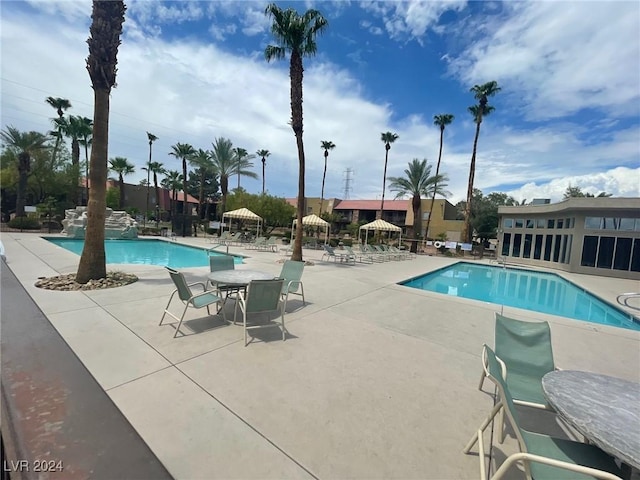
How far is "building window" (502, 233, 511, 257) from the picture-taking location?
75.9 feet

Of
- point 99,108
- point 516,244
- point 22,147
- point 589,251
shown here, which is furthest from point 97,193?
point 22,147

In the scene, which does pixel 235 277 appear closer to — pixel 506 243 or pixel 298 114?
pixel 298 114

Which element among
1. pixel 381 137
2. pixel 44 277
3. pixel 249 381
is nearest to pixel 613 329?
pixel 249 381

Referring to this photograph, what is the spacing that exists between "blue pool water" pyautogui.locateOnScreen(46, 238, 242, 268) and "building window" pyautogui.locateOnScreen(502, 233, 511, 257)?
21714mm

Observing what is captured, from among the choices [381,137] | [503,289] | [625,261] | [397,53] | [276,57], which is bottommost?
[503,289]

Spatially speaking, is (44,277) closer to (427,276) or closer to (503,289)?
(427,276)

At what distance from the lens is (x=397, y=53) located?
11.9 m

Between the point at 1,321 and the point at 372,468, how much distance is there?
5432 millimetres

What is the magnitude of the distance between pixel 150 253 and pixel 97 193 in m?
11.1

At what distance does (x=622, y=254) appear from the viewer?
53.4ft

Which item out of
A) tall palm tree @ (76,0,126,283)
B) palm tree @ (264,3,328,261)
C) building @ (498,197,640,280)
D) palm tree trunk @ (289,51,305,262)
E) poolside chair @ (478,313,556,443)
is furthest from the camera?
building @ (498,197,640,280)

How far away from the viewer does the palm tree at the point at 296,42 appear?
1040 centimetres

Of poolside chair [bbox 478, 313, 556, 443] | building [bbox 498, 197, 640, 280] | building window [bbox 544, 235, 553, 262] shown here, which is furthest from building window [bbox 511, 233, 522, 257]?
poolside chair [bbox 478, 313, 556, 443]

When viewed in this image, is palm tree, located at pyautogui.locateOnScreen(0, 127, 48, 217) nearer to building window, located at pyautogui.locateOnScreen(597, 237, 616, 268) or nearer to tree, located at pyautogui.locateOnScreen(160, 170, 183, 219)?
tree, located at pyautogui.locateOnScreen(160, 170, 183, 219)
